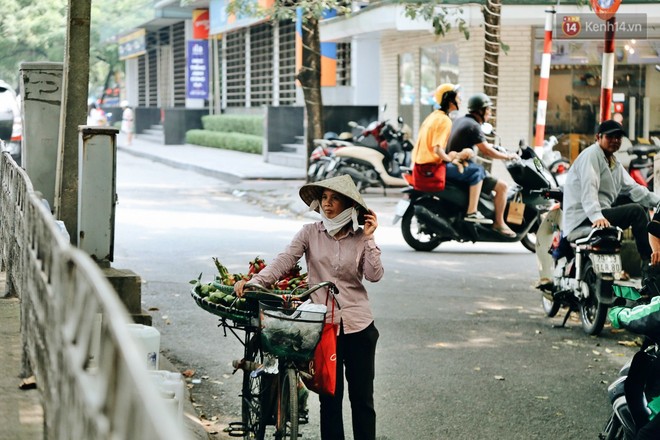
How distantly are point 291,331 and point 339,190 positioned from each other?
0.74m

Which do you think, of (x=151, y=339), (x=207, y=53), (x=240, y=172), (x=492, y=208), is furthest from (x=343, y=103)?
(x=151, y=339)

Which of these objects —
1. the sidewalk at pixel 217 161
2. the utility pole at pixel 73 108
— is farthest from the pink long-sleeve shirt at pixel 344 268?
the sidewalk at pixel 217 161

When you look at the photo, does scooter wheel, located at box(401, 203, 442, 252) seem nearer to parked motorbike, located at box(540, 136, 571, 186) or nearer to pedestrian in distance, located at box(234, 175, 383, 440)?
parked motorbike, located at box(540, 136, 571, 186)

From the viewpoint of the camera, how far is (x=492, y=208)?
45.5 feet

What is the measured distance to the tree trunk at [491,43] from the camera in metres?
17.5

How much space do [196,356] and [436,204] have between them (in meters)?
6.03

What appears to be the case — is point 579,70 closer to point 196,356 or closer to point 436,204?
point 436,204

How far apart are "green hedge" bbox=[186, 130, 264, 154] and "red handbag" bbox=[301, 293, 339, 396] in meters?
28.0

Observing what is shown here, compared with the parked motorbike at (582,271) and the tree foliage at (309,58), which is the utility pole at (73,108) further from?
the tree foliage at (309,58)

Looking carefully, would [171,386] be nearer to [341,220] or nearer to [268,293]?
[268,293]

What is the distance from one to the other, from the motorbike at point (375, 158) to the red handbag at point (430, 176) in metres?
6.19

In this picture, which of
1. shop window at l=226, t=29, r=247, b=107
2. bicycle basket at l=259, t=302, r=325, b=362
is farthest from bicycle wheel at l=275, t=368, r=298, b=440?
shop window at l=226, t=29, r=247, b=107

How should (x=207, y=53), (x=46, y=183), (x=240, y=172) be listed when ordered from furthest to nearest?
(x=207, y=53) → (x=240, y=172) → (x=46, y=183)

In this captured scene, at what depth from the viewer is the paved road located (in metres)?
6.87
